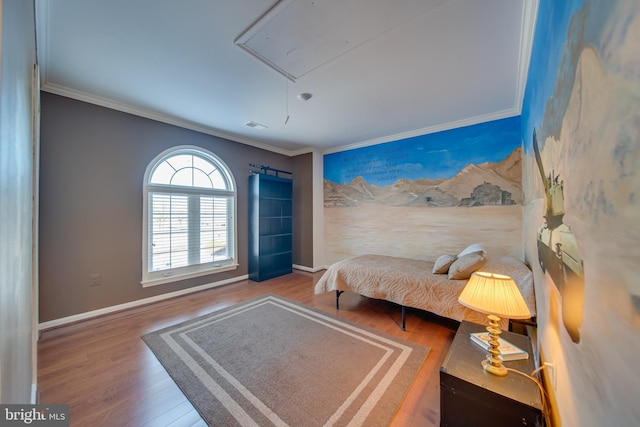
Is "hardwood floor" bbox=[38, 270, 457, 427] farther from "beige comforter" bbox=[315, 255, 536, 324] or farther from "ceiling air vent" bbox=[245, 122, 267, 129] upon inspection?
"ceiling air vent" bbox=[245, 122, 267, 129]

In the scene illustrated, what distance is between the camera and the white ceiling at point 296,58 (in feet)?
5.16

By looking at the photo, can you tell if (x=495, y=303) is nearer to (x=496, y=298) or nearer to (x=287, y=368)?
(x=496, y=298)

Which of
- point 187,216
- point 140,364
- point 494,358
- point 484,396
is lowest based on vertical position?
point 140,364

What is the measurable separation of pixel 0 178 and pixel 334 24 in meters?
1.91

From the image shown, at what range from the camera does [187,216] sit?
3.61m

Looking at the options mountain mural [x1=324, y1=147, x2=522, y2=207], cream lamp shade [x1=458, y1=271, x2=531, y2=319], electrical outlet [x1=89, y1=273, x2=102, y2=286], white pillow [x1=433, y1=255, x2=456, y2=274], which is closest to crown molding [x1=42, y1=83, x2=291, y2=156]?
electrical outlet [x1=89, y1=273, x2=102, y2=286]

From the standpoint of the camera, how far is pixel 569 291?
83 centimetres

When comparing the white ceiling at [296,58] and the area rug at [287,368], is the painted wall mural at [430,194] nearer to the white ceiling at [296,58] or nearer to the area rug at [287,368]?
the white ceiling at [296,58]

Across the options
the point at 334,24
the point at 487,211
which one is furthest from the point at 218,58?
the point at 487,211

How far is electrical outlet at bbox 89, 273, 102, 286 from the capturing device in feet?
9.09

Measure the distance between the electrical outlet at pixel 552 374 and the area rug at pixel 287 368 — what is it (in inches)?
35.2

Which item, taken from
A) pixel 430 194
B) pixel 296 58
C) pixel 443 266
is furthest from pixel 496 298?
pixel 430 194

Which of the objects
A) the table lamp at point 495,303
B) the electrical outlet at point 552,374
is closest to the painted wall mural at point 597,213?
the electrical outlet at point 552,374

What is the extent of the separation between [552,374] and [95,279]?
420 cm
